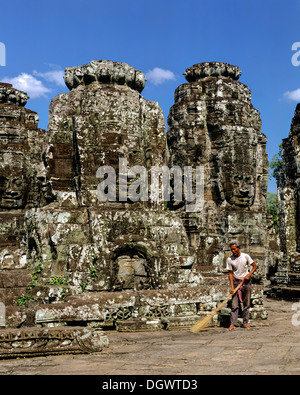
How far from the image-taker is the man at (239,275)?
23.1 feet

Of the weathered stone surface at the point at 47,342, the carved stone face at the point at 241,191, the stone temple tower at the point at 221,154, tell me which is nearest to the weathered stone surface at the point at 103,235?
the weathered stone surface at the point at 47,342

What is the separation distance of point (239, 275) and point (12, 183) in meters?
10.9

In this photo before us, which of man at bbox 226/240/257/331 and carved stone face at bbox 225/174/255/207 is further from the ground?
carved stone face at bbox 225/174/255/207

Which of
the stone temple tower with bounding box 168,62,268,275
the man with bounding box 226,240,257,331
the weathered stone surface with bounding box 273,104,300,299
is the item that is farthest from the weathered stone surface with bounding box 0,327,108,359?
the stone temple tower with bounding box 168,62,268,275

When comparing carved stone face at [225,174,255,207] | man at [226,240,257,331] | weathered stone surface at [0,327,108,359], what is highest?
carved stone face at [225,174,255,207]

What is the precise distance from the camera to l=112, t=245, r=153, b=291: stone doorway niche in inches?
330

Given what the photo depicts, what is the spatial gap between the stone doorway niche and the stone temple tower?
6437mm

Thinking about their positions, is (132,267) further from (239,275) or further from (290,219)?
(290,219)

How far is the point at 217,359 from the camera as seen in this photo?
490 cm

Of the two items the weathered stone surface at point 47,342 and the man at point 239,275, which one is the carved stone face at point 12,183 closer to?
the man at point 239,275

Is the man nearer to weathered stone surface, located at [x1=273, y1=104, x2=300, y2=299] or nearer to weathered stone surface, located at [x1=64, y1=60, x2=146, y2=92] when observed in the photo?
weathered stone surface, located at [x1=64, y1=60, x2=146, y2=92]

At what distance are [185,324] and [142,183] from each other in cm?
282

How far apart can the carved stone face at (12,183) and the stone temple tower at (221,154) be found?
5.17 metres

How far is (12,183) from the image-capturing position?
16141 millimetres
